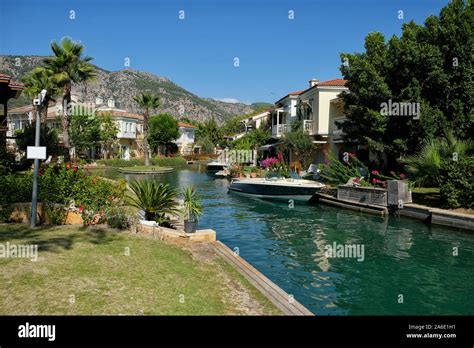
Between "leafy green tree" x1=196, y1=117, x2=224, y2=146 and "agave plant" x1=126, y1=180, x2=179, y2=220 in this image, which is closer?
"agave plant" x1=126, y1=180, x2=179, y2=220

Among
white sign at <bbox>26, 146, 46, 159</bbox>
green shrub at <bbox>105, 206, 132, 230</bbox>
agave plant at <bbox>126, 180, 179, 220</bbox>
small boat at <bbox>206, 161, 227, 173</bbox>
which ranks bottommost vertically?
green shrub at <bbox>105, 206, 132, 230</bbox>

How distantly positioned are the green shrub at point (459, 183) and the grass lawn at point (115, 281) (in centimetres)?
1410

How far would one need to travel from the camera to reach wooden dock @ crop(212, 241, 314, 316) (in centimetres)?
655

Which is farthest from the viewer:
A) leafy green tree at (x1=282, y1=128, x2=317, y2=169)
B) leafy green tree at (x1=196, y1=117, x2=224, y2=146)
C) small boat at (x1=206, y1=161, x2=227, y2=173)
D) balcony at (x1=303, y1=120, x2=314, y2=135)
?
leafy green tree at (x1=196, y1=117, x2=224, y2=146)

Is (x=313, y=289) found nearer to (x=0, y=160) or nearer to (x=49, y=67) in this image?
(x=0, y=160)

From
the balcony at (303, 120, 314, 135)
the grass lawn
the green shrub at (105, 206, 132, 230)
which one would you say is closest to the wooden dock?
the grass lawn

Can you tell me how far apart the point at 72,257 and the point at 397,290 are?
25.0ft

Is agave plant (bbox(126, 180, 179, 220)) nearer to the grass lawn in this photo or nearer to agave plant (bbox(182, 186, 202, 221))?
agave plant (bbox(182, 186, 202, 221))

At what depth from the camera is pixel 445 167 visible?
1936 cm

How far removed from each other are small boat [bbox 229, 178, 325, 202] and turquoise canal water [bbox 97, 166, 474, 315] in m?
2.83

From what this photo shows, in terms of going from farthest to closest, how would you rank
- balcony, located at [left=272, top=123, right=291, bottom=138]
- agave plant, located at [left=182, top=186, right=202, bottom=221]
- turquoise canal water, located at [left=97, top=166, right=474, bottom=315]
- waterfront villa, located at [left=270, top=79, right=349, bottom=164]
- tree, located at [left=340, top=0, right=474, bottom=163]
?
balcony, located at [left=272, top=123, right=291, bottom=138] → waterfront villa, located at [left=270, top=79, right=349, bottom=164] → tree, located at [left=340, top=0, right=474, bottom=163] → agave plant, located at [left=182, top=186, right=202, bottom=221] → turquoise canal water, located at [left=97, top=166, right=474, bottom=315]
